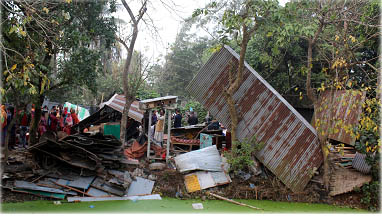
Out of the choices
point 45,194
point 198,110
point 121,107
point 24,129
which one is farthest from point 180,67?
point 45,194

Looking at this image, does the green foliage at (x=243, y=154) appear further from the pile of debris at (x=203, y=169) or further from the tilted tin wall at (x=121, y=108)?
the tilted tin wall at (x=121, y=108)

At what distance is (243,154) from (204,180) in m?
1.55

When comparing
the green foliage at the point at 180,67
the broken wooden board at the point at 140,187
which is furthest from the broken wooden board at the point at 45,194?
the green foliage at the point at 180,67

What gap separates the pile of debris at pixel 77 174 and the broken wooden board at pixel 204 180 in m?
1.16

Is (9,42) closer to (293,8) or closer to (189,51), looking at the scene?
(293,8)

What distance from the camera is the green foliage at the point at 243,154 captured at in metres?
9.81

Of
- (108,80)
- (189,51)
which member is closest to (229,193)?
(108,80)

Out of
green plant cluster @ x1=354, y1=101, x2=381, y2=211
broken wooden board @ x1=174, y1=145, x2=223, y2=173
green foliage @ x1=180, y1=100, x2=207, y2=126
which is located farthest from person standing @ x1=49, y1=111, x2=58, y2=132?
green foliage @ x1=180, y1=100, x2=207, y2=126

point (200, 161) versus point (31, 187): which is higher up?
point (200, 161)

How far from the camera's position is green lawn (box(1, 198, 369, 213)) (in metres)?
7.55

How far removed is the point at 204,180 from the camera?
9.69 meters

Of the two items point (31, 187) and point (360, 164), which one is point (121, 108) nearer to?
point (31, 187)

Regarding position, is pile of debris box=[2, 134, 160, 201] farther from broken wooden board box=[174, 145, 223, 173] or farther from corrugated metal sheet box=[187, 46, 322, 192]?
corrugated metal sheet box=[187, 46, 322, 192]

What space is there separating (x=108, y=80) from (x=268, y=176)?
16.4 m
